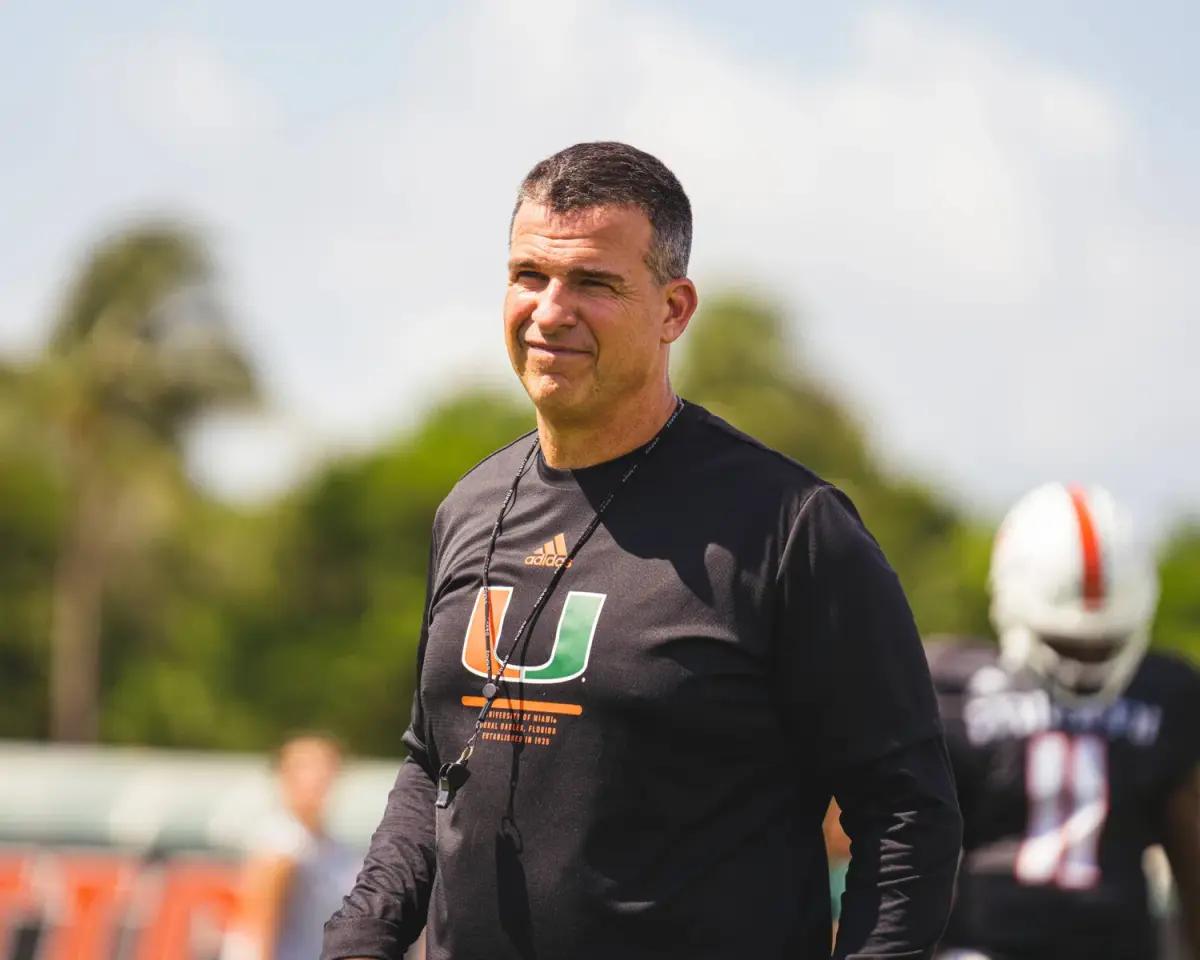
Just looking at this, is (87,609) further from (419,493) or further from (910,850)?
(910,850)

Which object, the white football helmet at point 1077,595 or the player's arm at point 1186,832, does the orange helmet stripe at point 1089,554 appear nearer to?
the white football helmet at point 1077,595

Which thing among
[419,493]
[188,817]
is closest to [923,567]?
[419,493]

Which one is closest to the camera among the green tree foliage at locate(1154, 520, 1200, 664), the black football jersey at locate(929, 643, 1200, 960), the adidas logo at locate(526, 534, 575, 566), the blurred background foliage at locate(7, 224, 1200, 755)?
the adidas logo at locate(526, 534, 575, 566)

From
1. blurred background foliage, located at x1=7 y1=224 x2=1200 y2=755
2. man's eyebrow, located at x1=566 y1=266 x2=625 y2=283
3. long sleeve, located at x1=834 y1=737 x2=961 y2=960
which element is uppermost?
man's eyebrow, located at x1=566 y1=266 x2=625 y2=283

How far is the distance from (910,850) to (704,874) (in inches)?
11.2

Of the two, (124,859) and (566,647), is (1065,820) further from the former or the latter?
(124,859)

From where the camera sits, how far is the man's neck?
2.84 meters

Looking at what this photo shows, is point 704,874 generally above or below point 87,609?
above

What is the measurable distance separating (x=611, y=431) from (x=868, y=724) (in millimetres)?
593

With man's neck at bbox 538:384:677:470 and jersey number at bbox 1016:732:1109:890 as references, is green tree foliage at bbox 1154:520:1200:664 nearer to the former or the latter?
jersey number at bbox 1016:732:1109:890

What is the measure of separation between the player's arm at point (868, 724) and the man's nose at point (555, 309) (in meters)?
0.44

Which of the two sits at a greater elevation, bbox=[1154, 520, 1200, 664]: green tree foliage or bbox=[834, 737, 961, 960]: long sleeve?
bbox=[834, 737, 961, 960]: long sleeve

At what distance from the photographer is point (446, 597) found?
2992mm

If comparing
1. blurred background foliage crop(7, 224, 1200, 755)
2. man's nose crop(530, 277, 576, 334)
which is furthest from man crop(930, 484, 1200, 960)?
blurred background foliage crop(7, 224, 1200, 755)
